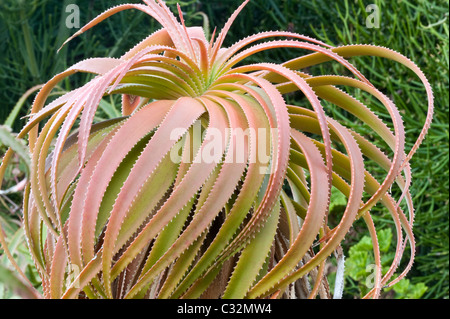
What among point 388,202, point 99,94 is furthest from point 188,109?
point 388,202

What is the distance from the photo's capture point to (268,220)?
0.39m

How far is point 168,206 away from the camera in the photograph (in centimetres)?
35

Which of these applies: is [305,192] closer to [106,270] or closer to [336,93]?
[336,93]

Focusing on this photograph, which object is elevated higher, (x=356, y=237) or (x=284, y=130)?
Result: (x=284, y=130)

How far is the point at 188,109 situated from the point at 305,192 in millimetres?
134

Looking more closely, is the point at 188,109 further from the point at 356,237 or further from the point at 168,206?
the point at 356,237

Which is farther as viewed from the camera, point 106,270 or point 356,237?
point 356,237

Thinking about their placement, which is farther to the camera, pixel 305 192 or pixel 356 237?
pixel 356 237
